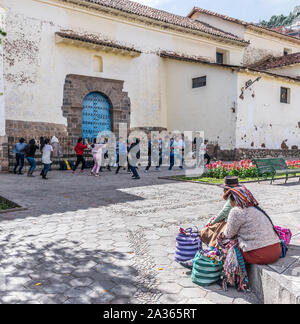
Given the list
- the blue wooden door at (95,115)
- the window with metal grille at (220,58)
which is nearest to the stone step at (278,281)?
the blue wooden door at (95,115)

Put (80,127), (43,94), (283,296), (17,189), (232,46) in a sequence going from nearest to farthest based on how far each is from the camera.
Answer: (283,296)
(17,189)
(43,94)
(80,127)
(232,46)

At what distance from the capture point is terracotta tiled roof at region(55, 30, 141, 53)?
54.0 feet

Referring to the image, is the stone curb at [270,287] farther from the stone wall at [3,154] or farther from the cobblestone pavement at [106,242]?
the stone wall at [3,154]

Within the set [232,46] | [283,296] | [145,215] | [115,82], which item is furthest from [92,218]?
[232,46]

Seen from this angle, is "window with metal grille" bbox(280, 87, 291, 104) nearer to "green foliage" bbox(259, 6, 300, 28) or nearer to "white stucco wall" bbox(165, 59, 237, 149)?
"white stucco wall" bbox(165, 59, 237, 149)

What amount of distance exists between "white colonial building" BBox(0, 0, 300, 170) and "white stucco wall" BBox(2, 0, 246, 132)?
5cm

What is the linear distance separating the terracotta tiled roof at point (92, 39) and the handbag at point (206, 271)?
15.0 m

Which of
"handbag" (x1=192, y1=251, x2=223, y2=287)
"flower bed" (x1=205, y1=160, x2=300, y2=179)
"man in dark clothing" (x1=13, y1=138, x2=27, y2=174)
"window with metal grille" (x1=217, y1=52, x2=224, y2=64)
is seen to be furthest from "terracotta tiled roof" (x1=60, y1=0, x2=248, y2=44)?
"handbag" (x1=192, y1=251, x2=223, y2=287)

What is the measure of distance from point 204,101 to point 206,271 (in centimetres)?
1666

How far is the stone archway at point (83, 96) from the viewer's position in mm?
17078

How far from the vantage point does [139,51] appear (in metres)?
19.1

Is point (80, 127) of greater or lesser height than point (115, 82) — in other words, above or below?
below

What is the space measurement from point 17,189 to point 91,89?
900 cm
